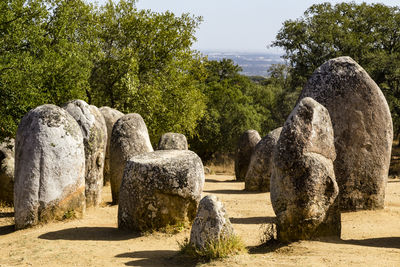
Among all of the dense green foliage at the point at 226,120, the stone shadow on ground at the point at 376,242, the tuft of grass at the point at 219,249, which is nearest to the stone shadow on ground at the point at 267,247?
the tuft of grass at the point at 219,249

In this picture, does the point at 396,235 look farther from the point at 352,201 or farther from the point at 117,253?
the point at 117,253

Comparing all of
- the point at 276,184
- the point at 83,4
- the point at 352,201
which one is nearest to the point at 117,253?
the point at 276,184

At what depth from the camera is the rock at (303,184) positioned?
8242mm

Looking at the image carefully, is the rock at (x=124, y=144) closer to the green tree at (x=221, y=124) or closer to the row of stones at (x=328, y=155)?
the row of stones at (x=328, y=155)

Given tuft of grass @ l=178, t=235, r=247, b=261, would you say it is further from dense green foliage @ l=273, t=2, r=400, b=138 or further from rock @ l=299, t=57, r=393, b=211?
dense green foliage @ l=273, t=2, r=400, b=138

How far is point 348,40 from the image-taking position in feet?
104

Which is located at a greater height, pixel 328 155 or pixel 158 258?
pixel 328 155

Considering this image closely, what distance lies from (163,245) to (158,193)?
1.09m

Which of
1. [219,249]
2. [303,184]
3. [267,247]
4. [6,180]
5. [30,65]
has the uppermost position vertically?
[30,65]

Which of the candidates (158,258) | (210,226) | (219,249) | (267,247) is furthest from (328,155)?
(158,258)

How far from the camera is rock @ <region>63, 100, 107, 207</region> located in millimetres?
12492

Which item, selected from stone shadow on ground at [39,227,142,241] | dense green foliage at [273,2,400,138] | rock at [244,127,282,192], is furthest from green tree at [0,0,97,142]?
dense green foliage at [273,2,400,138]

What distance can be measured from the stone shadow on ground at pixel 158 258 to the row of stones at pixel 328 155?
5.68 ft

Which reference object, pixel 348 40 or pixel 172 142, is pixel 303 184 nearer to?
pixel 172 142
